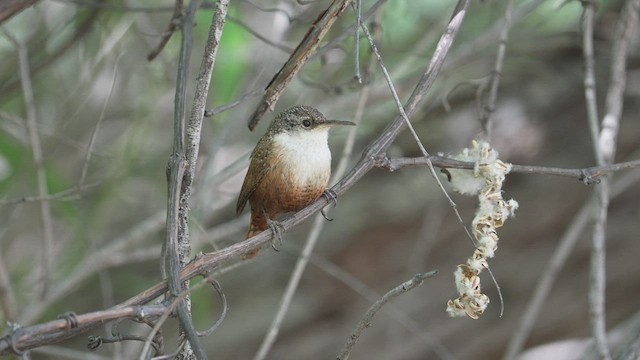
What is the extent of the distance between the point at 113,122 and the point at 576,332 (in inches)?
119

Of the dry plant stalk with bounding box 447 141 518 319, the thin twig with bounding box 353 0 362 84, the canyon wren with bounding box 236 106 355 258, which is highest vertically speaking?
the canyon wren with bounding box 236 106 355 258

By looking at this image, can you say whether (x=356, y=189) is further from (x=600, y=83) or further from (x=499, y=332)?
(x=600, y=83)

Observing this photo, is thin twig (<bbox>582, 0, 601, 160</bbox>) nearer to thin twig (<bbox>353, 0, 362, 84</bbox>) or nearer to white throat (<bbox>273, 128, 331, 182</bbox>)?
white throat (<bbox>273, 128, 331, 182</bbox>)

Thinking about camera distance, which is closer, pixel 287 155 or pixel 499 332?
pixel 287 155

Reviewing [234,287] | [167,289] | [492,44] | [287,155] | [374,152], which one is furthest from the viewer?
[234,287]

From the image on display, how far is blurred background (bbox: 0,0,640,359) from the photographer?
4316mm

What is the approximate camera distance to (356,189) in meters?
4.73

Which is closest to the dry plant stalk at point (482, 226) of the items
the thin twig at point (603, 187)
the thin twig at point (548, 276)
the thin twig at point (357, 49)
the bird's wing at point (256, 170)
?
the thin twig at point (357, 49)

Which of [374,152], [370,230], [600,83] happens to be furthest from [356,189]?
[374,152]

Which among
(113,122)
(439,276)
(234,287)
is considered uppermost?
(113,122)

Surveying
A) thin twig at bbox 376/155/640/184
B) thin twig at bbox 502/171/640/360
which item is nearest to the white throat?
thin twig at bbox 376/155/640/184

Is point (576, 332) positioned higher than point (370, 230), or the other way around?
point (370, 230)

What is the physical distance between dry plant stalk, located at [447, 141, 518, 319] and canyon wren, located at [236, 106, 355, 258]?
859mm

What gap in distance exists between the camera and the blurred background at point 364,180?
170 inches
